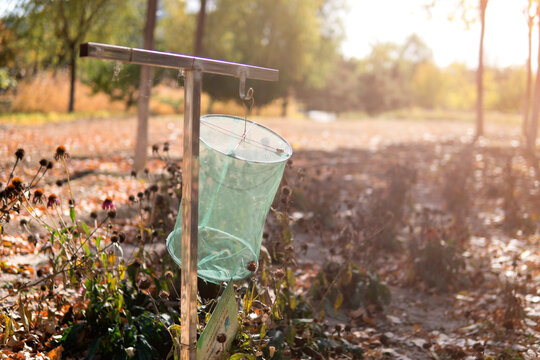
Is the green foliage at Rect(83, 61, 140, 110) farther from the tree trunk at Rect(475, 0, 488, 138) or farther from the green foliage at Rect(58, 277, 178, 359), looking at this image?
the green foliage at Rect(58, 277, 178, 359)

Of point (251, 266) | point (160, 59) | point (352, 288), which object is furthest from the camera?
point (352, 288)

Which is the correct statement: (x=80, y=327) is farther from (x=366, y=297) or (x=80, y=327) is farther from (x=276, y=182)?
(x=366, y=297)

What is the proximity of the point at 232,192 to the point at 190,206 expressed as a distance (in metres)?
0.51

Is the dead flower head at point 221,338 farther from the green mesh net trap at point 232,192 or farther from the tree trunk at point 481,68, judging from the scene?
the tree trunk at point 481,68

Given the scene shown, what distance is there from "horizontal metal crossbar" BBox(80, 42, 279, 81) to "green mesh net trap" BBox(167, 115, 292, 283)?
32 cm

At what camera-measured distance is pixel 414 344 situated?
12.8ft

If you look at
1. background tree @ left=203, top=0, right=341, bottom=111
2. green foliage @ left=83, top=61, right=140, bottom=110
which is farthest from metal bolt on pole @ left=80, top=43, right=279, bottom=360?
background tree @ left=203, top=0, right=341, bottom=111

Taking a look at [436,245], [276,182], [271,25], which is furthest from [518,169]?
[271,25]

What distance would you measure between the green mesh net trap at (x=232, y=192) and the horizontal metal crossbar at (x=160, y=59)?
0.32 metres

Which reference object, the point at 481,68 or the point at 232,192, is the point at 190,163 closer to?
the point at 232,192

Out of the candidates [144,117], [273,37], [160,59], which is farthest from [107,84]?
[160,59]

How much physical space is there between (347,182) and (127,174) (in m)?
3.26

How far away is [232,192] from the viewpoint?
2721 millimetres

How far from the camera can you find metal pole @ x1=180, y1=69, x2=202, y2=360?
217 cm
